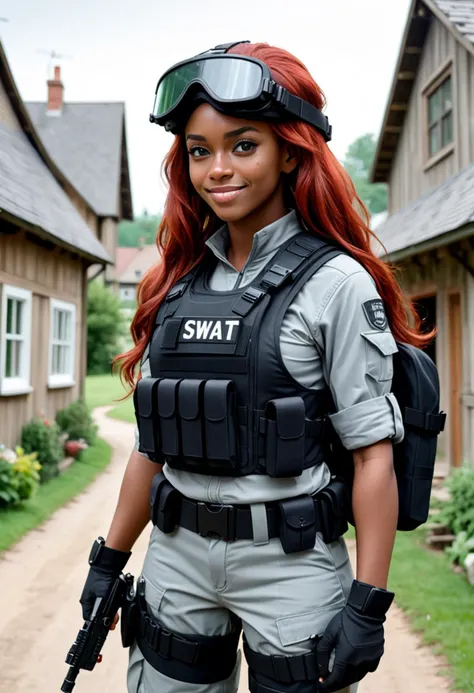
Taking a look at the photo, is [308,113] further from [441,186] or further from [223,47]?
[441,186]

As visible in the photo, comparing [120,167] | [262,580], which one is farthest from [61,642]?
[120,167]

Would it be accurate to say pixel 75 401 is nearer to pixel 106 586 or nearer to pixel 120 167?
pixel 106 586

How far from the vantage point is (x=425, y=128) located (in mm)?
9758

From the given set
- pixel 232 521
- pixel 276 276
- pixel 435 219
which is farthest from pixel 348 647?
pixel 435 219

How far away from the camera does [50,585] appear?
5.14 metres

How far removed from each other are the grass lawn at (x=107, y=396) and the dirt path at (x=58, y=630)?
10.1 meters

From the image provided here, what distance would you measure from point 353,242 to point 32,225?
21.1ft

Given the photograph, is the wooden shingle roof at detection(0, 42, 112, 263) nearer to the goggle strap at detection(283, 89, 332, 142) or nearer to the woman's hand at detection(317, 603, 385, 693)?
the goggle strap at detection(283, 89, 332, 142)

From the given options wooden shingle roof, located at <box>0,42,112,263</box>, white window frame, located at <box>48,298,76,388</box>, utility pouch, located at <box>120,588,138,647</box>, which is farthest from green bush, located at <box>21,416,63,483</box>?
utility pouch, located at <box>120,588,138,647</box>

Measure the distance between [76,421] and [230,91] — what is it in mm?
9542

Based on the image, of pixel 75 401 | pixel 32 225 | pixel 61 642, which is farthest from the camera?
pixel 75 401

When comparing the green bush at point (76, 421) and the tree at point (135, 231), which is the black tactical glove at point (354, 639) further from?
the tree at point (135, 231)

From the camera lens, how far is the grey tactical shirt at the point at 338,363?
164cm

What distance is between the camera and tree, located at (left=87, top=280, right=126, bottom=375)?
23.3 metres
